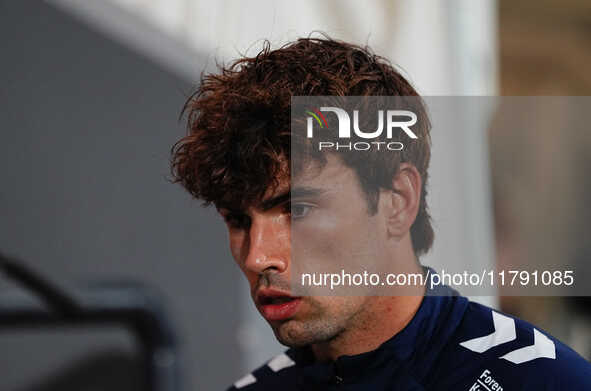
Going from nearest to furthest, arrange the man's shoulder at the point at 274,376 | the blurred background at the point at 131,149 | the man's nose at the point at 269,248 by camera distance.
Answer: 1. the man's nose at the point at 269,248
2. the man's shoulder at the point at 274,376
3. the blurred background at the point at 131,149

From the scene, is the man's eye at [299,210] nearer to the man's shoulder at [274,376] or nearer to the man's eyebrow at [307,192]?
the man's eyebrow at [307,192]

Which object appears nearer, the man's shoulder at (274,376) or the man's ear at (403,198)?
the man's ear at (403,198)

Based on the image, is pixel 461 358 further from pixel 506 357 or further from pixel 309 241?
pixel 309 241

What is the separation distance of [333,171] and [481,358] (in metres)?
0.17

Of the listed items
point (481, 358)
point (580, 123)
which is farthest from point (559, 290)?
point (580, 123)

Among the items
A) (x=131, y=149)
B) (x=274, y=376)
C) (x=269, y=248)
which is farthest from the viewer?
(x=131, y=149)

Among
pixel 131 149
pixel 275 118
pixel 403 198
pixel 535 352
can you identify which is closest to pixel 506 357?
pixel 535 352

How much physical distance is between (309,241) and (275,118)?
4.1 inches

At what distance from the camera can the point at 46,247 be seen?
118cm

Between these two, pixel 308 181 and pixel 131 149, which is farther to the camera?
pixel 131 149

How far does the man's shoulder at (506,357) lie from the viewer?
0.43 m

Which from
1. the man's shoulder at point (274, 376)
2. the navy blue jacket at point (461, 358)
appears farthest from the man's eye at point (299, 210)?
the man's shoulder at point (274, 376)

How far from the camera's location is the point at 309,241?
0.43 meters

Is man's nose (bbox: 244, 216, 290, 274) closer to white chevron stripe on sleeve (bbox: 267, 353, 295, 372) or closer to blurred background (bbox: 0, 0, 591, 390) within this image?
white chevron stripe on sleeve (bbox: 267, 353, 295, 372)
